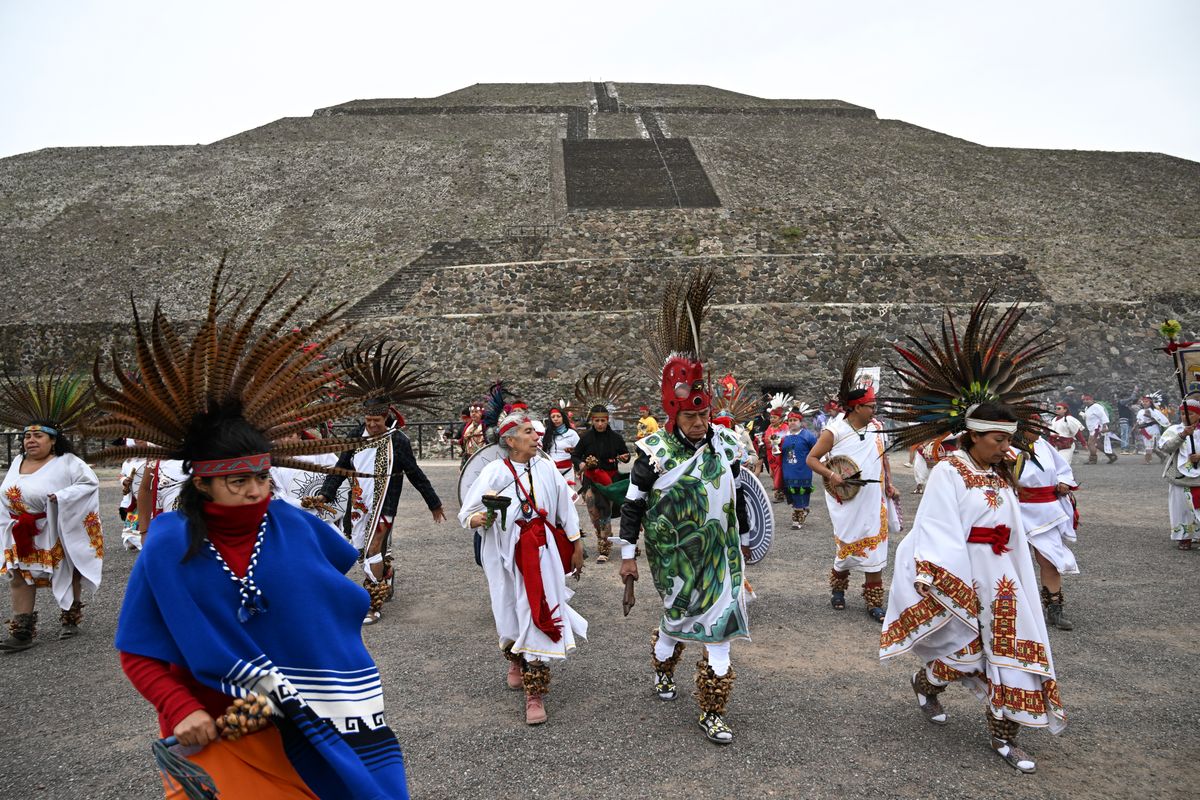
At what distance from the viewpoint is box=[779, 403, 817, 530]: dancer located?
1208 cm

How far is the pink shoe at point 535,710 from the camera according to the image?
196 inches

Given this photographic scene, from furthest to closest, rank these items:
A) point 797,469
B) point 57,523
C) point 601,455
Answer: point 797,469, point 601,455, point 57,523

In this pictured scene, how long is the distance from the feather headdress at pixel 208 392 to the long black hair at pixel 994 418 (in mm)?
3467

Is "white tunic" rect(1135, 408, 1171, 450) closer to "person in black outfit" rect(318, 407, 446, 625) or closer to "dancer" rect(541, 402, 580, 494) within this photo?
"dancer" rect(541, 402, 580, 494)

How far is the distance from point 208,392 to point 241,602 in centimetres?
70

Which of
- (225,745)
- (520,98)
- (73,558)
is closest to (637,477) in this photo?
(225,745)

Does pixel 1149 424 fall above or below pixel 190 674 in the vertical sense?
below

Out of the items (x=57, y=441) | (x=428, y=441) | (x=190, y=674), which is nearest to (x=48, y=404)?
(x=57, y=441)

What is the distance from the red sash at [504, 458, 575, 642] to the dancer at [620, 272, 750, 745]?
55cm

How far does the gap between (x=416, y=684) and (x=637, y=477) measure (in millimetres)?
2085

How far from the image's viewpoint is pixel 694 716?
5.05 m

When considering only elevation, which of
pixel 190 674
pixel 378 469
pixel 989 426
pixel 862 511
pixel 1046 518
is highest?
pixel 989 426

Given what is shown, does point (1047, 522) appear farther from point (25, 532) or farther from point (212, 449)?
point (25, 532)

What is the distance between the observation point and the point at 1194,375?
8445mm
